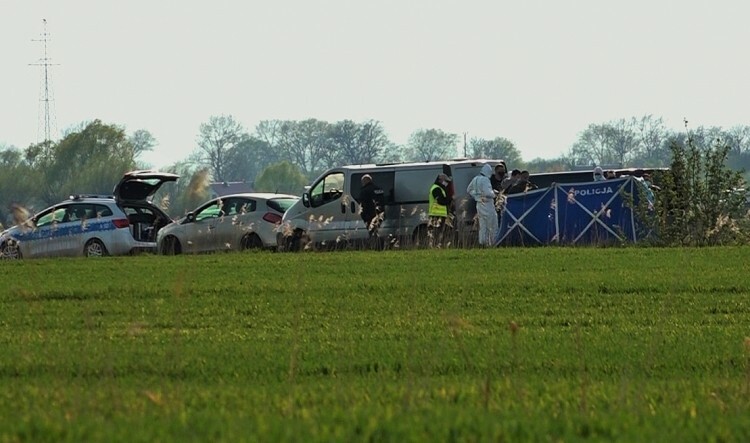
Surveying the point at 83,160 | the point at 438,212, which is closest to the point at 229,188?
the point at 83,160

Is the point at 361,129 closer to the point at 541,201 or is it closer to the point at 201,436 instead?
the point at 541,201

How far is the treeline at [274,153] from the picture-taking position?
11100 cm

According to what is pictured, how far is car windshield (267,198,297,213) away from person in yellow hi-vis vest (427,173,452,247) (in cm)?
405

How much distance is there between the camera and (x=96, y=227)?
31.5m

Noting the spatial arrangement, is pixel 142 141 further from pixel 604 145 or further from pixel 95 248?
pixel 95 248

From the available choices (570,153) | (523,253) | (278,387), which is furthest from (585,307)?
(570,153)

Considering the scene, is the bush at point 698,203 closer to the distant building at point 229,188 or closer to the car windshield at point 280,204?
the car windshield at point 280,204

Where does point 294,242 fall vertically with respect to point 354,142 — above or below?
below

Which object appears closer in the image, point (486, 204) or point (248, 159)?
point (486, 204)

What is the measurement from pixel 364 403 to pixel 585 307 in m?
A: 7.41

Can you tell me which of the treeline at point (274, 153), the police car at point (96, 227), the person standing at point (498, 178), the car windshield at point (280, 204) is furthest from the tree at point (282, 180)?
the person standing at point (498, 178)

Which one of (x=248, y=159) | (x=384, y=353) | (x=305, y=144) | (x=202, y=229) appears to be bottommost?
(x=384, y=353)

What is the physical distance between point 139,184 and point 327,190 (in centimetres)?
446

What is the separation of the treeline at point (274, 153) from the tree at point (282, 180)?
88mm
